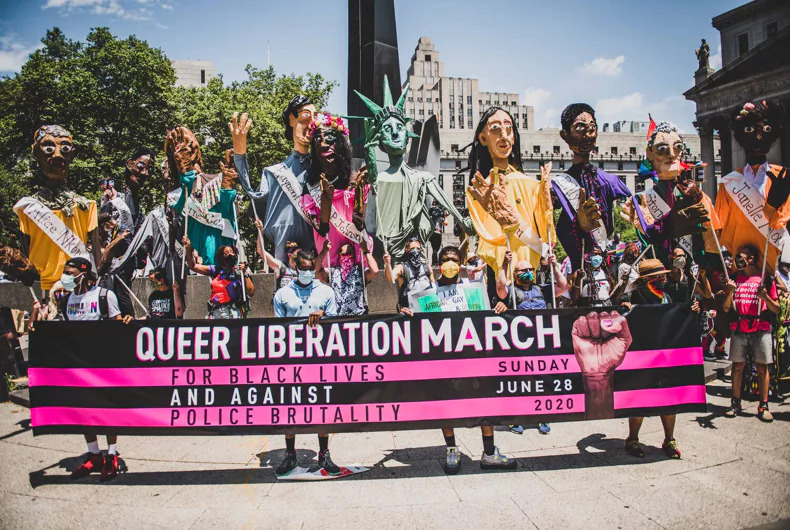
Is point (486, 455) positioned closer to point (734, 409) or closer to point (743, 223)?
point (734, 409)

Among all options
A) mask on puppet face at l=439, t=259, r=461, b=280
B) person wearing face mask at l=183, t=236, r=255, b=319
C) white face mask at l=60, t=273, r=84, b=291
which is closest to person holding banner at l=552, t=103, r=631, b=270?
mask on puppet face at l=439, t=259, r=461, b=280

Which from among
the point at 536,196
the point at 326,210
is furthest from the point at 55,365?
the point at 536,196

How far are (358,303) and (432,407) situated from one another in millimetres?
2616

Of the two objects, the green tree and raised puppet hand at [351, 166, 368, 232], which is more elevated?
the green tree

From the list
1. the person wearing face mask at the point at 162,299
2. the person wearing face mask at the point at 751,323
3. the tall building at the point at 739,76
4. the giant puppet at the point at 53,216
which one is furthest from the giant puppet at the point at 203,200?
the tall building at the point at 739,76

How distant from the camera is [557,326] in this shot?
5117mm

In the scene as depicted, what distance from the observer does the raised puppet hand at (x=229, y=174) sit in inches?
279

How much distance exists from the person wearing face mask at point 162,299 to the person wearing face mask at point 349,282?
79.6 inches

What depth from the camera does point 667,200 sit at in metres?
7.01

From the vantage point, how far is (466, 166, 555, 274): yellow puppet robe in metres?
6.68

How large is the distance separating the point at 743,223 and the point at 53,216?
8973 millimetres

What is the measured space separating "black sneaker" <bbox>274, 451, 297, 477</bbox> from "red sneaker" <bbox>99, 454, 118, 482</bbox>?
152 cm

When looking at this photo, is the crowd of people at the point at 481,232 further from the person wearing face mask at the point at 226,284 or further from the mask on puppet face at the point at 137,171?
the mask on puppet face at the point at 137,171

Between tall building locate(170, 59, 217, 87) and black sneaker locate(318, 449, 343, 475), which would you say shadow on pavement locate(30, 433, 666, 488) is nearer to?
black sneaker locate(318, 449, 343, 475)
